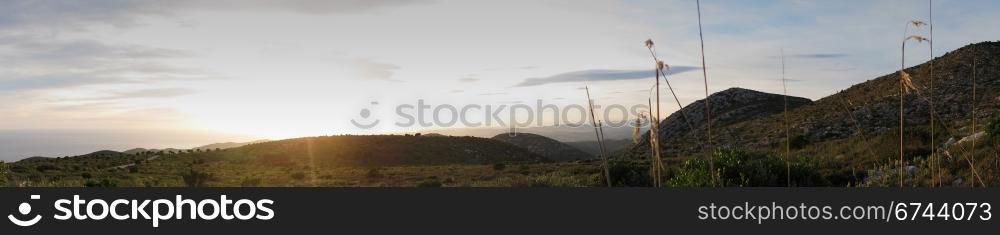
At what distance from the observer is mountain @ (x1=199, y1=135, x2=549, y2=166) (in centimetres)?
7838

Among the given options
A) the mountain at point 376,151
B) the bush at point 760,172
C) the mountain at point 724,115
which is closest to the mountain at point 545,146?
the mountain at point 376,151

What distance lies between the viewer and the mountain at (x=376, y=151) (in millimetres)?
78375

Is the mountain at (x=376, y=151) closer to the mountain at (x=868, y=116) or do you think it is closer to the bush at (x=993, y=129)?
the mountain at (x=868, y=116)

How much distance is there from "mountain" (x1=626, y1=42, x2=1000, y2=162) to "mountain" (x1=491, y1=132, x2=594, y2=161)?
4336cm

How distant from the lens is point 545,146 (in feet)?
393

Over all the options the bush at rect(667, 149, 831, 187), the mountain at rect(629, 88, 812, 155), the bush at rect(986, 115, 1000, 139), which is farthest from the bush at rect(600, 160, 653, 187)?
the mountain at rect(629, 88, 812, 155)

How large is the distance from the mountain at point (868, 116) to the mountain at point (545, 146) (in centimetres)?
4336

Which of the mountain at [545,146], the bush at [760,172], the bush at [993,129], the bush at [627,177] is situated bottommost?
the mountain at [545,146]

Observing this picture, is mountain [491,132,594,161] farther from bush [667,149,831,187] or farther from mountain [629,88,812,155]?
bush [667,149,831,187]

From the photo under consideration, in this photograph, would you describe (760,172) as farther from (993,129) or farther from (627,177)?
(993,129)

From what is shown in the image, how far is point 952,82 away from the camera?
5141 centimetres

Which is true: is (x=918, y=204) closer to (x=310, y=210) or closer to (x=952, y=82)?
(x=310, y=210)

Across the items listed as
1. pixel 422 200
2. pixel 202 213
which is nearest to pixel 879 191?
pixel 422 200

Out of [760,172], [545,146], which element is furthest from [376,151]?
[760,172]
